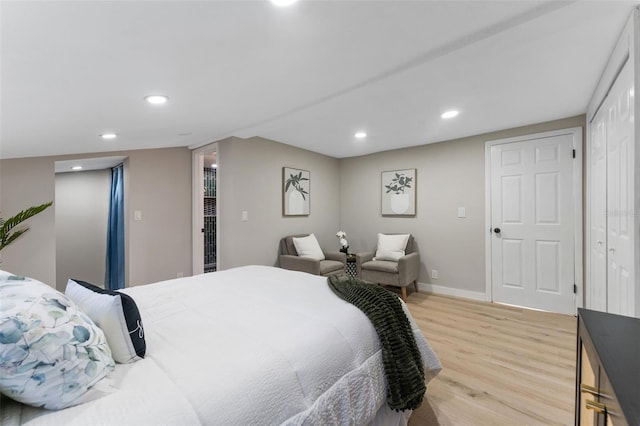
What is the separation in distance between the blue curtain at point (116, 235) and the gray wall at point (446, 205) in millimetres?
3565

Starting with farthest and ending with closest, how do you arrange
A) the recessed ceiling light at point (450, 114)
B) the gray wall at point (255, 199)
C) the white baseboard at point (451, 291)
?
the white baseboard at point (451, 291) → the gray wall at point (255, 199) → the recessed ceiling light at point (450, 114)

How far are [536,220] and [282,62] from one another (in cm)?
326

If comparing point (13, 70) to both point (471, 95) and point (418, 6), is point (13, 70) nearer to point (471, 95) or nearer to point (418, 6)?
point (418, 6)

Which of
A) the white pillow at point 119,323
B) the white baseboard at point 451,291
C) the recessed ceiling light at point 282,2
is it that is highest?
the recessed ceiling light at point 282,2

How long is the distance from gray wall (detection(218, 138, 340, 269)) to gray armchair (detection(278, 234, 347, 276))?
0.39ft

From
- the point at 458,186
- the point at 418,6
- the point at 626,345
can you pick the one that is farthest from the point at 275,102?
the point at 458,186

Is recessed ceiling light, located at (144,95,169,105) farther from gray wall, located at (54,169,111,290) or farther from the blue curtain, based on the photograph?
gray wall, located at (54,169,111,290)

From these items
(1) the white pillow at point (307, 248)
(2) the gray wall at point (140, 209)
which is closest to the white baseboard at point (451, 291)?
(1) the white pillow at point (307, 248)

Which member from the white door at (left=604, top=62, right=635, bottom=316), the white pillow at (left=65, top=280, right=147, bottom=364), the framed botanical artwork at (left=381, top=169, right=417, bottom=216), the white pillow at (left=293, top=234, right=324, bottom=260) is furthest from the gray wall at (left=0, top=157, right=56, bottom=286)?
the white door at (left=604, top=62, right=635, bottom=316)

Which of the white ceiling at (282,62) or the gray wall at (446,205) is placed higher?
the white ceiling at (282,62)

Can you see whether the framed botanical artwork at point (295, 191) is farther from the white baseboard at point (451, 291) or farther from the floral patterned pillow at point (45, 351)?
the floral patterned pillow at point (45, 351)

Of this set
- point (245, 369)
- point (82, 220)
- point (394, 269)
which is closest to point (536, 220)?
point (394, 269)

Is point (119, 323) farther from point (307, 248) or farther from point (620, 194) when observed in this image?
point (307, 248)

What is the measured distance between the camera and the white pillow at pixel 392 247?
3.95 m
